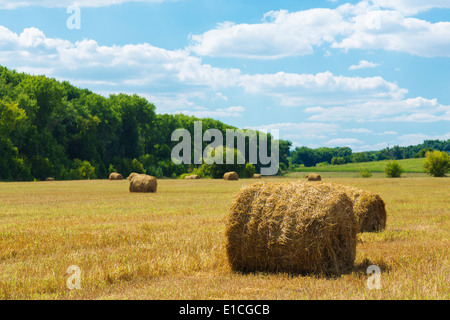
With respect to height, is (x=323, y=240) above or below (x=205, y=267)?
above

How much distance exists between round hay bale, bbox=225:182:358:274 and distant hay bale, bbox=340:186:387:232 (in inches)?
197

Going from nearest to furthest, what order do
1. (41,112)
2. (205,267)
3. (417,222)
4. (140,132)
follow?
(205,267) < (417,222) < (41,112) < (140,132)

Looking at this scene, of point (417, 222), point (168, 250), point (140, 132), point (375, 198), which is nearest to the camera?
point (168, 250)

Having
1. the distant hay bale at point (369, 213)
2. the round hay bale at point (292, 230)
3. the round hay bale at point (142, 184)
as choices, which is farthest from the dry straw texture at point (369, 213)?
the round hay bale at point (142, 184)

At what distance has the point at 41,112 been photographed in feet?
236

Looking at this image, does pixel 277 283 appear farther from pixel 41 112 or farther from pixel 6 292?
pixel 41 112

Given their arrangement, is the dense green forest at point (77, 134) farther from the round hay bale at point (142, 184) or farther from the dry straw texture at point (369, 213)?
the dry straw texture at point (369, 213)

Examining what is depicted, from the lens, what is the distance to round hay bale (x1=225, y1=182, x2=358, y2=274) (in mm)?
8094

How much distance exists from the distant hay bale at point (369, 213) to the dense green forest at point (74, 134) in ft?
184

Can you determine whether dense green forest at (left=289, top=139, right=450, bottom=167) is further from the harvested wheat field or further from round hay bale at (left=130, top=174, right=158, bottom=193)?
the harvested wheat field

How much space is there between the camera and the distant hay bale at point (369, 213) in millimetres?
13547

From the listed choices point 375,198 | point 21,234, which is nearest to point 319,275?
point 375,198

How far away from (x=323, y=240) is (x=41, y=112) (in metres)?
70.4

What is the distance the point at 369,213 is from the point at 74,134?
71.6m
